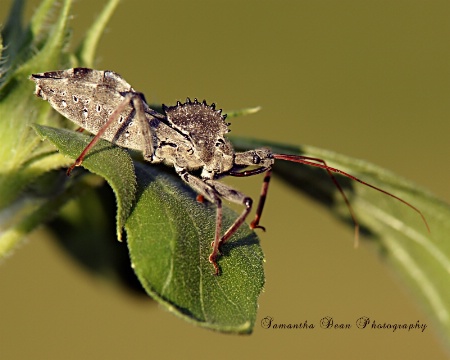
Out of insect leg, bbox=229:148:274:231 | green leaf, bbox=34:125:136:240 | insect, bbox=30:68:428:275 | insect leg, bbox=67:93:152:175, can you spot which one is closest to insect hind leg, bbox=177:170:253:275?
insect, bbox=30:68:428:275

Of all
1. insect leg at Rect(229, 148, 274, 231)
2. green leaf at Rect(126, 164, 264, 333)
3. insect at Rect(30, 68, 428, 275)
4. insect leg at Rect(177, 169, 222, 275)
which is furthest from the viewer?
insect leg at Rect(229, 148, 274, 231)

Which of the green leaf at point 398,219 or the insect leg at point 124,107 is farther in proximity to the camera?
the green leaf at point 398,219

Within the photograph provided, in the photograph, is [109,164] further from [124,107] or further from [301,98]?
[301,98]

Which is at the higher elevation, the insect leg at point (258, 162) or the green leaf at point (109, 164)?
the green leaf at point (109, 164)

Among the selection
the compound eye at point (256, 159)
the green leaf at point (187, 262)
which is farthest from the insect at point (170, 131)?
the green leaf at point (187, 262)

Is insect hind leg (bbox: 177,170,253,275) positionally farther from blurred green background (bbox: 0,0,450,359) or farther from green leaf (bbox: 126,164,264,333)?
blurred green background (bbox: 0,0,450,359)

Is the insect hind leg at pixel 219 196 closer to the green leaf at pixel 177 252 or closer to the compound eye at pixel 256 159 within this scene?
the green leaf at pixel 177 252
